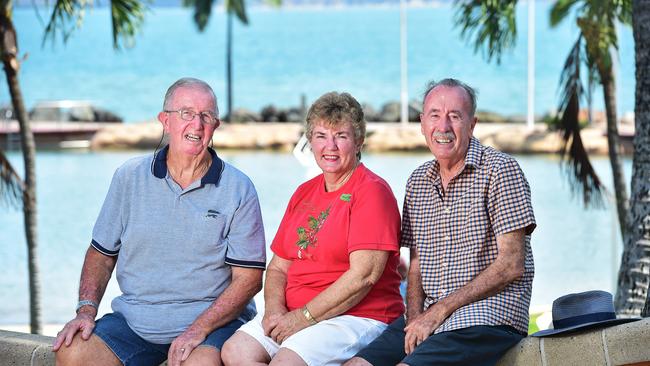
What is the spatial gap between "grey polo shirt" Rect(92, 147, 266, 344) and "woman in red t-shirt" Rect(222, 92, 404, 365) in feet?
0.53

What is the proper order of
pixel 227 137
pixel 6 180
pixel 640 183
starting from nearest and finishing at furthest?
pixel 640 183 < pixel 6 180 < pixel 227 137

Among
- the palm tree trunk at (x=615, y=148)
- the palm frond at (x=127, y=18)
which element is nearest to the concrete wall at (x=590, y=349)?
the palm frond at (x=127, y=18)

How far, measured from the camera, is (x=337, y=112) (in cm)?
392

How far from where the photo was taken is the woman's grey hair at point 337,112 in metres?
3.92

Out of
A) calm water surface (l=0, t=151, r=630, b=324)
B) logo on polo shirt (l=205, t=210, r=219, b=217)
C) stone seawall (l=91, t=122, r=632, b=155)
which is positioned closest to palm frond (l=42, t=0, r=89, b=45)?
calm water surface (l=0, t=151, r=630, b=324)

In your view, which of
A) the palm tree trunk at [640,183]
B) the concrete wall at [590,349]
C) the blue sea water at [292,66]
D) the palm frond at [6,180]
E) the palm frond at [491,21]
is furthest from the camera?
the blue sea water at [292,66]

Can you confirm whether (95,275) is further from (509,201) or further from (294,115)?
(294,115)

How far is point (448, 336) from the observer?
3.55 m

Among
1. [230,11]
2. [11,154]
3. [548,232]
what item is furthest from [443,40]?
[548,232]

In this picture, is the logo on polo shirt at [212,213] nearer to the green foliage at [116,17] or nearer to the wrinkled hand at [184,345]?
the wrinkled hand at [184,345]

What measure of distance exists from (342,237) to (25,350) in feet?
4.21

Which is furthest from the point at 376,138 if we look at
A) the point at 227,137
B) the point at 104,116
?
the point at 104,116

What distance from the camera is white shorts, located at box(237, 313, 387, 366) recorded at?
3.66m

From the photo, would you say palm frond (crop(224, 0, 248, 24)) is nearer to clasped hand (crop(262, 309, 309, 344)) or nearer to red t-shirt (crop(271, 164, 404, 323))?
red t-shirt (crop(271, 164, 404, 323))
